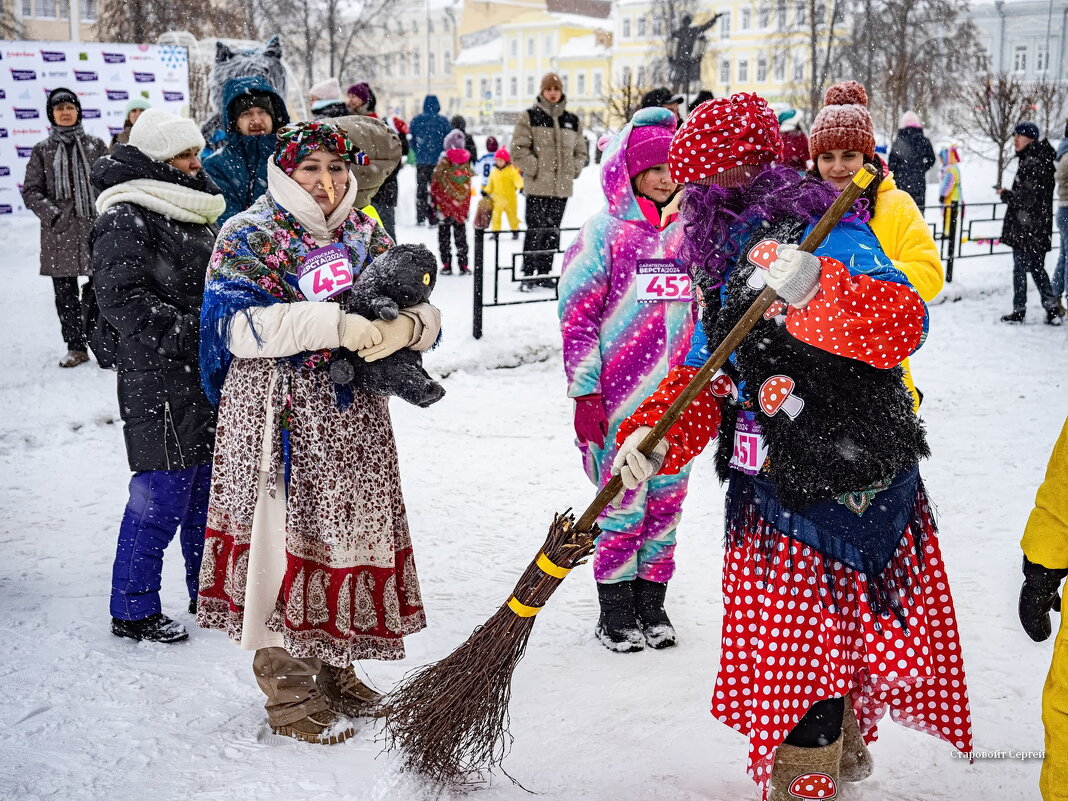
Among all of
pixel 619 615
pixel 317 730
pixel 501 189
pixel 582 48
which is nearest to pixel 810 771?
pixel 619 615

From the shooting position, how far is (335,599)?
10.1 feet

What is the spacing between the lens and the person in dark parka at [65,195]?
7.93m

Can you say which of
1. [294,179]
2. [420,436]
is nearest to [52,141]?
[420,436]

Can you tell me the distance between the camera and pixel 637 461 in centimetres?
258

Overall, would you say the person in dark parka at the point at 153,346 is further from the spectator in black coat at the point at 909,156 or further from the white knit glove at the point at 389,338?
the spectator in black coat at the point at 909,156

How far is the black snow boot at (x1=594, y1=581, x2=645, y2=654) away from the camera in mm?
3850

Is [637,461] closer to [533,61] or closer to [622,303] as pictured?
[622,303]

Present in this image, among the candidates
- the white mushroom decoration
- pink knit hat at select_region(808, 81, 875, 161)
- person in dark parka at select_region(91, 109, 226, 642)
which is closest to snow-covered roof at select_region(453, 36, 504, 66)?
pink knit hat at select_region(808, 81, 875, 161)

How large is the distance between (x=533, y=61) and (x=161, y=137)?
76.7 meters

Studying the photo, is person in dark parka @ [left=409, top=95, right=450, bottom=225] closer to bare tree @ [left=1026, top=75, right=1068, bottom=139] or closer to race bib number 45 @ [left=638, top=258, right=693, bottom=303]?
race bib number 45 @ [left=638, top=258, right=693, bottom=303]

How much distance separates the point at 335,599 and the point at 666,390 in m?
1.27

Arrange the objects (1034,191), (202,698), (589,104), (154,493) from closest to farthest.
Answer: (202,698), (154,493), (1034,191), (589,104)

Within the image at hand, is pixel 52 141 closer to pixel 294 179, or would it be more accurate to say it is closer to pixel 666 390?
pixel 294 179

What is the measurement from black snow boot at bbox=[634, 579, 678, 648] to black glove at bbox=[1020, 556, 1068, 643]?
5.72 ft
